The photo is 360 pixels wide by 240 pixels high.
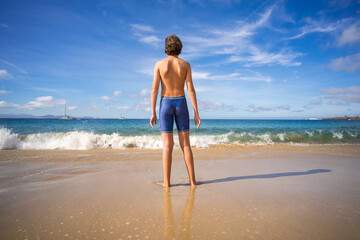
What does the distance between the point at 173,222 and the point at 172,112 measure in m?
1.66

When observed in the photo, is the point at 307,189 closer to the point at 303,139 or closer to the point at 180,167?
the point at 180,167

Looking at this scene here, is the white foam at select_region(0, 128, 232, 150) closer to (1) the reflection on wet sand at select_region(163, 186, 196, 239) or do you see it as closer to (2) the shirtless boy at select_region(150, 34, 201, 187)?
(2) the shirtless boy at select_region(150, 34, 201, 187)

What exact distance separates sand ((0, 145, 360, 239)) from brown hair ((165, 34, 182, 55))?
2.28 m

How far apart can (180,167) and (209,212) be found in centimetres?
244

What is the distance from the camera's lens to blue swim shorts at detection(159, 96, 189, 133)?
310cm

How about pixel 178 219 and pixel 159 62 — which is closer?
pixel 178 219

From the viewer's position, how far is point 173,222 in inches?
76.4

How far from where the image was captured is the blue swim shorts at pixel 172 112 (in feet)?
10.2

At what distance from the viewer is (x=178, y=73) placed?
314 cm

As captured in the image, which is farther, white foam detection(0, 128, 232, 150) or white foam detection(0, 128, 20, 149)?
white foam detection(0, 128, 232, 150)

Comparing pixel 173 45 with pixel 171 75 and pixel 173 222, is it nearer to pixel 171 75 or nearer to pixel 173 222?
pixel 171 75

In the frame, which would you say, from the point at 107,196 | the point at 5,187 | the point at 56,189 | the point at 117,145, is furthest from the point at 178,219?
the point at 117,145

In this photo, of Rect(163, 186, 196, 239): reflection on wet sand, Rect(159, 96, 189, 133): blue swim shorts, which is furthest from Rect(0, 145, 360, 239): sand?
Rect(159, 96, 189, 133): blue swim shorts

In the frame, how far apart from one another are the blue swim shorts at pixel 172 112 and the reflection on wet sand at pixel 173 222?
1.13m
